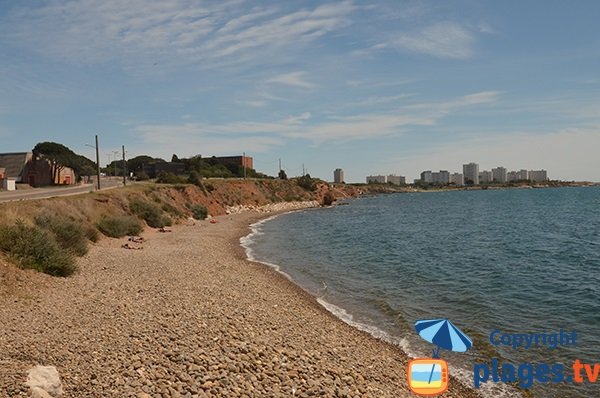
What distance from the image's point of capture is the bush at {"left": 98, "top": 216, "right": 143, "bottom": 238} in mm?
32678

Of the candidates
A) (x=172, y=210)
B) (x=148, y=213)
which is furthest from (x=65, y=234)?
(x=172, y=210)

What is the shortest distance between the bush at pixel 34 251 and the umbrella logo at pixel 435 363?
557 inches

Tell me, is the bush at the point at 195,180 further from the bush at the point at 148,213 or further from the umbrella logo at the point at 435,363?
the umbrella logo at the point at 435,363

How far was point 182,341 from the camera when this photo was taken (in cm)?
1092

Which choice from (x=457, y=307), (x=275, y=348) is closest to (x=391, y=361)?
(x=275, y=348)

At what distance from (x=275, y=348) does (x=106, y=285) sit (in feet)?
29.2

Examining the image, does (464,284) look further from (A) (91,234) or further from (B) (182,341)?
(A) (91,234)

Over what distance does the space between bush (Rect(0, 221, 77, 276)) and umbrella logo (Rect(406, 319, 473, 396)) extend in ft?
46.4

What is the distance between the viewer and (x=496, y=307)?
1802cm

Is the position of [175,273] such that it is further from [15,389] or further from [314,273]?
[15,389]

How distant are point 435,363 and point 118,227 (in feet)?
94.1

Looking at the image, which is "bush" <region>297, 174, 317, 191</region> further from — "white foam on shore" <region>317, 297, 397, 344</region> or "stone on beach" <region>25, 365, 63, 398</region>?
"stone on beach" <region>25, 365, 63, 398</region>

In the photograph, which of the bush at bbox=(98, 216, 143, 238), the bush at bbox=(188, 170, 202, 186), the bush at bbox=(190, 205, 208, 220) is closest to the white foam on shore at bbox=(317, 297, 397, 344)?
the bush at bbox=(98, 216, 143, 238)

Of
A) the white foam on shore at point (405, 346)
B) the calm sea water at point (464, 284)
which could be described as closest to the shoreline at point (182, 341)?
the white foam on shore at point (405, 346)
